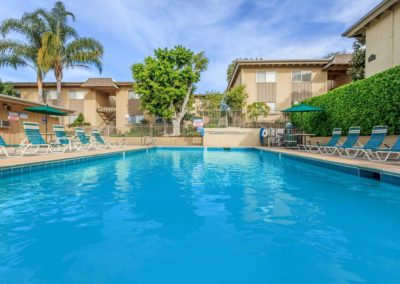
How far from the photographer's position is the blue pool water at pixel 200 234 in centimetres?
206

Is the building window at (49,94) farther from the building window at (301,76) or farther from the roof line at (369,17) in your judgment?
the roof line at (369,17)

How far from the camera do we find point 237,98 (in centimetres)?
2027

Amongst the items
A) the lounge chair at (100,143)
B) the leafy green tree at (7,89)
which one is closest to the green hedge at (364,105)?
the lounge chair at (100,143)

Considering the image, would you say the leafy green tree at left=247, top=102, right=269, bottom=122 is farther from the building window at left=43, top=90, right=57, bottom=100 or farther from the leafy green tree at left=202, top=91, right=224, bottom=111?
the building window at left=43, top=90, right=57, bottom=100

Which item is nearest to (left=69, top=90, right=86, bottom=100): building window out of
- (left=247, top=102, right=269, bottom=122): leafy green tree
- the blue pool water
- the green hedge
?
(left=247, top=102, right=269, bottom=122): leafy green tree

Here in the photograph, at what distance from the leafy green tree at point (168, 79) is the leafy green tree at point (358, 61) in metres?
11.2

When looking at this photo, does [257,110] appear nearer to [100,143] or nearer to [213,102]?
[213,102]

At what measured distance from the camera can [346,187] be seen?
17.2ft

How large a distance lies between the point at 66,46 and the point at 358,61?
22.6 meters

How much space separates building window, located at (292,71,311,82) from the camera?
2144 centimetres

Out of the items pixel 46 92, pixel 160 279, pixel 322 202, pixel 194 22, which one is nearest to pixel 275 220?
pixel 322 202

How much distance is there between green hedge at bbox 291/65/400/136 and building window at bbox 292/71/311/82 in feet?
26.8

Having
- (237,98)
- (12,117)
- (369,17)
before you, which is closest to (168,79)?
(237,98)

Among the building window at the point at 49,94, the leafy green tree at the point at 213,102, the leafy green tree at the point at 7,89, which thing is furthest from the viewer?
the building window at the point at 49,94
